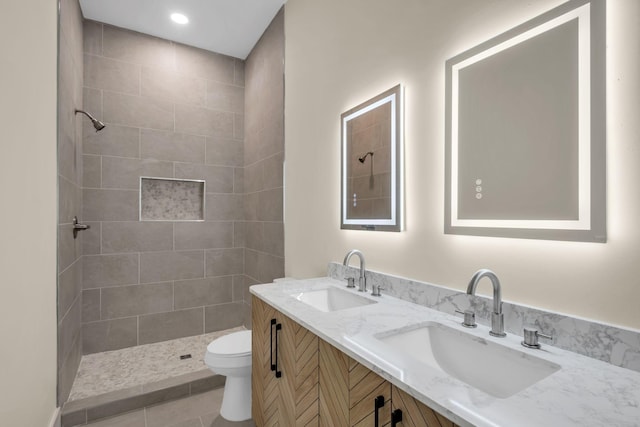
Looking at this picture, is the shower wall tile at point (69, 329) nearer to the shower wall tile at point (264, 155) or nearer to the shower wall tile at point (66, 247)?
the shower wall tile at point (66, 247)

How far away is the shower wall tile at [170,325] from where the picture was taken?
3067 mm

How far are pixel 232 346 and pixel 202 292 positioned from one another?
4.66 ft

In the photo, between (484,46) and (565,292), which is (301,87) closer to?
(484,46)

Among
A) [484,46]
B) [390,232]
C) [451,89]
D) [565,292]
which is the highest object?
[484,46]

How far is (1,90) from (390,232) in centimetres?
162

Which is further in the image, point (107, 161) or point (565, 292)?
point (107, 161)

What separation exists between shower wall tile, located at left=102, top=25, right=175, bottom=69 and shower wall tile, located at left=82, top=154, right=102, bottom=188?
0.96 m

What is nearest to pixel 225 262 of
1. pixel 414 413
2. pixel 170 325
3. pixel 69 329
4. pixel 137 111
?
pixel 170 325

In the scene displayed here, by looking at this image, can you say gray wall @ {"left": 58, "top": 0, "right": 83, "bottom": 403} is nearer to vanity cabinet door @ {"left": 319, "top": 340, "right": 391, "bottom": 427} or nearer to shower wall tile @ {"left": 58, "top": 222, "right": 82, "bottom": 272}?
shower wall tile @ {"left": 58, "top": 222, "right": 82, "bottom": 272}

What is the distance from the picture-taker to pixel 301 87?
2439 millimetres

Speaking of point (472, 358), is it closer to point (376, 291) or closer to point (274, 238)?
point (376, 291)

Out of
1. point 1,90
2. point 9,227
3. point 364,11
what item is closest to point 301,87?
point 364,11

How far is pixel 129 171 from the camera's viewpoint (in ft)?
9.85

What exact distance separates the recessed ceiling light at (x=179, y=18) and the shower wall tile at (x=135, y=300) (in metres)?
2.46
